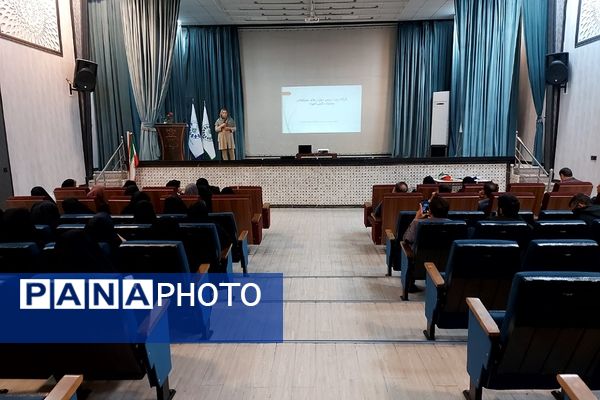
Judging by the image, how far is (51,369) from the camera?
2059mm

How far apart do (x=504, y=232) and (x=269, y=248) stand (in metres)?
3.10

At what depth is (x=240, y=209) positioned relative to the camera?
4844mm

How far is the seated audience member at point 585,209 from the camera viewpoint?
331 centimetres

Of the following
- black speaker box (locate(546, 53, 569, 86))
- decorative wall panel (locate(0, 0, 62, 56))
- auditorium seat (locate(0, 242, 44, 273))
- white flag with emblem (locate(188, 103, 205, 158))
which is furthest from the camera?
white flag with emblem (locate(188, 103, 205, 158))

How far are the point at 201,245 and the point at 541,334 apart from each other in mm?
2388

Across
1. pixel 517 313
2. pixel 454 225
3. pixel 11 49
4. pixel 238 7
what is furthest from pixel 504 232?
pixel 238 7

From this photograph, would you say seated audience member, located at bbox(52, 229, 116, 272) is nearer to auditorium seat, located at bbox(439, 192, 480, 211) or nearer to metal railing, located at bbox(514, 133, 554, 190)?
auditorium seat, located at bbox(439, 192, 480, 211)

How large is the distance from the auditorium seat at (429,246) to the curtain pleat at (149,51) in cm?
700

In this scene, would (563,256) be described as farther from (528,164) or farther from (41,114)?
(41,114)

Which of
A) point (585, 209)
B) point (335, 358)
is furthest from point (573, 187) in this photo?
point (335, 358)

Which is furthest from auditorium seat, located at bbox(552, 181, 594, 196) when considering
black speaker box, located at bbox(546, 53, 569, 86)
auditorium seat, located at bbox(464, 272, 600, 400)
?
auditorium seat, located at bbox(464, 272, 600, 400)

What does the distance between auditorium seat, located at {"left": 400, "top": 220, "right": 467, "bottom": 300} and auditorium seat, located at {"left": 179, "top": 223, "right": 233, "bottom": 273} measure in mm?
1585

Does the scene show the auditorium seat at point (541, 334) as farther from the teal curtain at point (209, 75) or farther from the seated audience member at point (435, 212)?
the teal curtain at point (209, 75)

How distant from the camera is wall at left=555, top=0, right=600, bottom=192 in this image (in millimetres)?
7168
